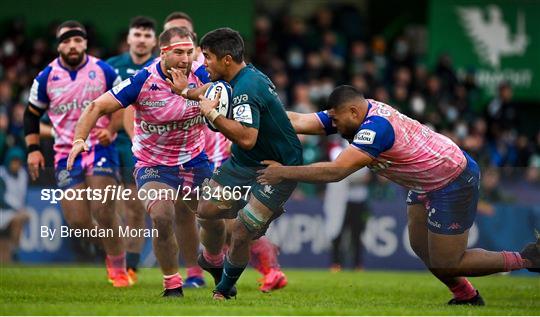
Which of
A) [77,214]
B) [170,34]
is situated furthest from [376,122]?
[77,214]

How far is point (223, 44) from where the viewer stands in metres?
10.5

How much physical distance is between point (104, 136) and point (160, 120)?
147 cm

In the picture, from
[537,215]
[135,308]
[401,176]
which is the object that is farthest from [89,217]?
[537,215]

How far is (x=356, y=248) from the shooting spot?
18156 millimetres

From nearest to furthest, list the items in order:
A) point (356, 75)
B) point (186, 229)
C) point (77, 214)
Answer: point (186, 229) → point (77, 214) → point (356, 75)

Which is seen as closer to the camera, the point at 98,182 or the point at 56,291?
the point at 56,291

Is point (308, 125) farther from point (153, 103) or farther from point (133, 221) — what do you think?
point (133, 221)

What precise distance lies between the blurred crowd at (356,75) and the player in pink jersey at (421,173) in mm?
8858

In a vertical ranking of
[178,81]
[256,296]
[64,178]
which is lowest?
[256,296]

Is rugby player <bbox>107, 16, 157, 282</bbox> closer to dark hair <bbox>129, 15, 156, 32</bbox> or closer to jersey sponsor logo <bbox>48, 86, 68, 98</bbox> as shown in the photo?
dark hair <bbox>129, 15, 156, 32</bbox>

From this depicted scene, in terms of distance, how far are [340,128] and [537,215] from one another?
27.9 ft

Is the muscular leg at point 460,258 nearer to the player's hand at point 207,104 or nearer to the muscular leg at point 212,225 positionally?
the muscular leg at point 212,225

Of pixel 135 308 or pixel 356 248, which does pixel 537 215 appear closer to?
pixel 356 248

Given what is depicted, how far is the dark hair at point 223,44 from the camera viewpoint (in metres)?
10.5
